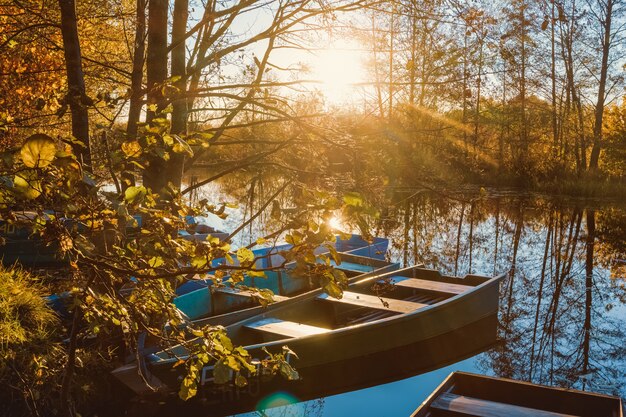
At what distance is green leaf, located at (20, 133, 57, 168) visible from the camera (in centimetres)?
152

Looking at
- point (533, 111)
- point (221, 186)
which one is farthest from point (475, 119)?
point (221, 186)

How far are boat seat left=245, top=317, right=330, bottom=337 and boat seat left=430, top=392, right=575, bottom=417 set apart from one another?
237 centimetres

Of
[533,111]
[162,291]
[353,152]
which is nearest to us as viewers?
[162,291]

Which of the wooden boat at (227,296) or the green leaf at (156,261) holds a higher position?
the green leaf at (156,261)

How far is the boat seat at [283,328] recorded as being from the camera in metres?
7.50

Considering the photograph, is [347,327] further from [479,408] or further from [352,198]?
[352,198]

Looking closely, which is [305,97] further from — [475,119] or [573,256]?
[475,119]

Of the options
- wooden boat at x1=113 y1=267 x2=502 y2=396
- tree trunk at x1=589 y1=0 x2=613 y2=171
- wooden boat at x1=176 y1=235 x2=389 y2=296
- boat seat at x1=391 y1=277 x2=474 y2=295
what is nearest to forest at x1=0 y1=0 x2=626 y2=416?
wooden boat at x1=113 y1=267 x2=502 y2=396

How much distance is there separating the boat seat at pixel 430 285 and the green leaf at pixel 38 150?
29.6 feet

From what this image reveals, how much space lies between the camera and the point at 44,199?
1.89 metres

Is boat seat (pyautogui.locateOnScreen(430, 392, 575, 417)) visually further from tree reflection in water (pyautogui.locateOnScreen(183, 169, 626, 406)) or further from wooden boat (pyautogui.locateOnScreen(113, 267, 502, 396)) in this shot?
tree reflection in water (pyautogui.locateOnScreen(183, 169, 626, 406))

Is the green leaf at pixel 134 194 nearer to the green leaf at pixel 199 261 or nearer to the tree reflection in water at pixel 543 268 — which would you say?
the green leaf at pixel 199 261

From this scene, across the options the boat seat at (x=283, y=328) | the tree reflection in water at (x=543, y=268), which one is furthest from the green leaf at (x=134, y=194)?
the boat seat at (x=283, y=328)

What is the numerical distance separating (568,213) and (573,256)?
745cm
